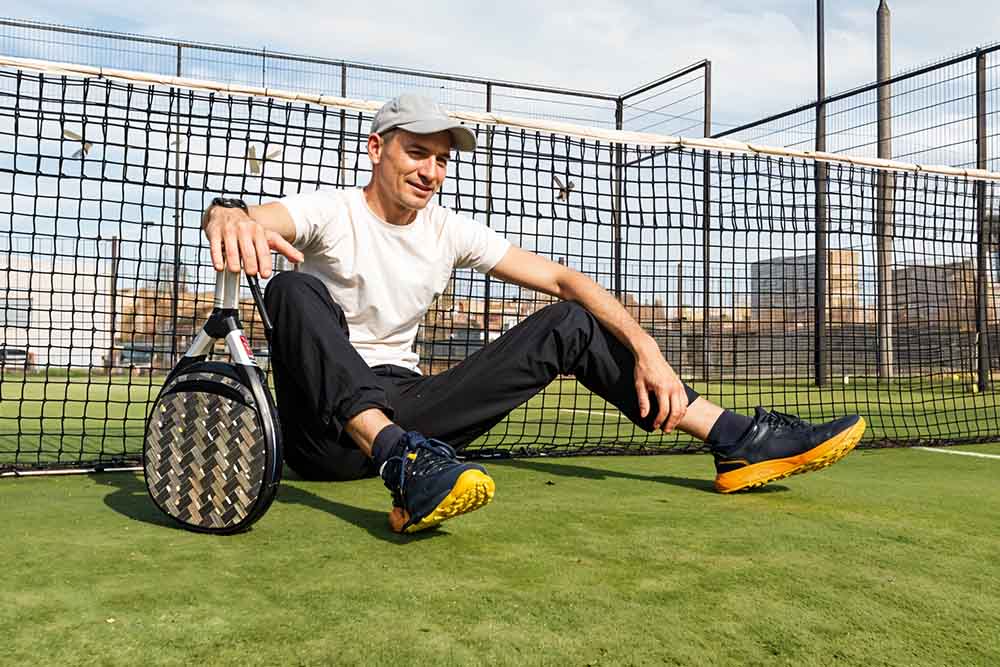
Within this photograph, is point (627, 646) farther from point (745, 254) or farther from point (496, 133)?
point (745, 254)

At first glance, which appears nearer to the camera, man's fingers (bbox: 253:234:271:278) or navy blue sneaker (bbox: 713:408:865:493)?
man's fingers (bbox: 253:234:271:278)

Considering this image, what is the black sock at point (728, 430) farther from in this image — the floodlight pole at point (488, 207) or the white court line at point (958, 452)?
the white court line at point (958, 452)

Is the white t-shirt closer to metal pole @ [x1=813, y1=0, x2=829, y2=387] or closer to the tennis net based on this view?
the tennis net

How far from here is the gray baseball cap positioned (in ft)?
6.72

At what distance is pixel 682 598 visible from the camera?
4.34 ft

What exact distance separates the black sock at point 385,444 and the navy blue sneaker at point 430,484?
0.02 meters

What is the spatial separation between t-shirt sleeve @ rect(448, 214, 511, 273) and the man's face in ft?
0.63

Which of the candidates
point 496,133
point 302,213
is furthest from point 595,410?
point 302,213

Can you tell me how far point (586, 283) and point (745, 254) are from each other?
2390 mm

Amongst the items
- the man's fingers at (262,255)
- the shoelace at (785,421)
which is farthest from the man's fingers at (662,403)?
the man's fingers at (262,255)

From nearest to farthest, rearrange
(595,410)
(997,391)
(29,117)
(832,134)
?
(29,117) → (595,410) → (997,391) → (832,134)

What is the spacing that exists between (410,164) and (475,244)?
0.32m

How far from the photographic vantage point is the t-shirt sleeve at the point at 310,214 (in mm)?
2010

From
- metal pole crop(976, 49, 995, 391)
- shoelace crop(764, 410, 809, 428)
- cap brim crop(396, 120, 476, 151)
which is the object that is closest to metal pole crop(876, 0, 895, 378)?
metal pole crop(976, 49, 995, 391)
